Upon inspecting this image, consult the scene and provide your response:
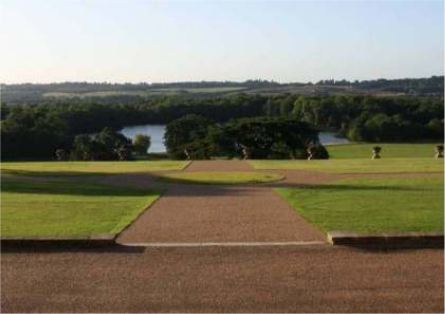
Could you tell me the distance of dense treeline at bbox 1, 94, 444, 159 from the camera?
53906 mm

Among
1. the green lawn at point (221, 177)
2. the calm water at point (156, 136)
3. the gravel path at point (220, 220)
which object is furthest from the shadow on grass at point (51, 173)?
the calm water at point (156, 136)

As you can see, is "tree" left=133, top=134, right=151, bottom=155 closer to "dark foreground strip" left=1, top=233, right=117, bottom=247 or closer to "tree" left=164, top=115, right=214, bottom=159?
"tree" left=164, top=115, right=214, bottom=159

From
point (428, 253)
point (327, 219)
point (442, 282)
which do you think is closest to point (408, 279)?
point (442, 282)

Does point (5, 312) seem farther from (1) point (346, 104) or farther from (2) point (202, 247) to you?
(1) point (346, 104)

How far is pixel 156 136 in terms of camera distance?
3260 inches

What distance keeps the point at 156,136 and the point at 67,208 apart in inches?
2842

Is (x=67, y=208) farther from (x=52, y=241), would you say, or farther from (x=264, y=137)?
(x=264, y=137)

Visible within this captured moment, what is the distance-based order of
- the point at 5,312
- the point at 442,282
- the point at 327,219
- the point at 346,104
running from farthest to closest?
1. the point at 346,104
2. the point at 327,219
3. the point at 442,282
4. the point at 5,312

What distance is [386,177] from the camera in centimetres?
1681

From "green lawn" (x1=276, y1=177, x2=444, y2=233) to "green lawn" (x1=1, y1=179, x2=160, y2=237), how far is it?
9.87 ft

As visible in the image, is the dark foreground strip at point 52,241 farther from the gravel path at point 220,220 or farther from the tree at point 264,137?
the tree at point 264,137

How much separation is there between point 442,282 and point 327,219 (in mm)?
3376

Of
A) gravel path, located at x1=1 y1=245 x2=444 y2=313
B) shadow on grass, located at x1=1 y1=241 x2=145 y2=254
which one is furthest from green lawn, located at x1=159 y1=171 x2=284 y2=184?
gravel path, located at x1=1 y1=245 x2=444 y2=313

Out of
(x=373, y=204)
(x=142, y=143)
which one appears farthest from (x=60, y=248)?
(x=142, y=143)
